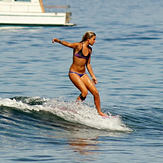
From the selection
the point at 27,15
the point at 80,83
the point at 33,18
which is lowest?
the point at 33,18

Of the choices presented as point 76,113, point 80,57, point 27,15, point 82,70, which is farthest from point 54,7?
point 80,57

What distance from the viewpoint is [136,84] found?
22.0 metres

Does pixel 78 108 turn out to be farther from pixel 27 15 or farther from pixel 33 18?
pixel 33 18

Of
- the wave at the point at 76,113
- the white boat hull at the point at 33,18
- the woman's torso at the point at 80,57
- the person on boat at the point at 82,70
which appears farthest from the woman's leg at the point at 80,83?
the white boat hull at the point at 33,18

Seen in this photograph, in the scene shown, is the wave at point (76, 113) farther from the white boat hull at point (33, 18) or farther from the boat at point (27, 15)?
the white boat hull at point (33, 18)

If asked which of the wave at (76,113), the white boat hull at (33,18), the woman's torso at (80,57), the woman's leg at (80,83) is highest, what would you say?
the woman's torso at (80,57)

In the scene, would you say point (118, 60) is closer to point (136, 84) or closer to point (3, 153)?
point (136, 84)

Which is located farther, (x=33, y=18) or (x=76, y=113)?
(x=33, y=18)

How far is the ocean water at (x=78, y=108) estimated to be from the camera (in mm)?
11969

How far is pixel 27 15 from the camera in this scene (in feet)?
152

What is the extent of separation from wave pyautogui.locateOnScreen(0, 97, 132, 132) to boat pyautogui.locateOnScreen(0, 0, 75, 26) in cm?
2960

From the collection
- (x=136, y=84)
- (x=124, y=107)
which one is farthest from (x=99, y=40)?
(x=124, y=107)

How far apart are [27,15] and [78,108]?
105 feet

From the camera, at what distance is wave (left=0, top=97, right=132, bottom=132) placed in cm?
1458
